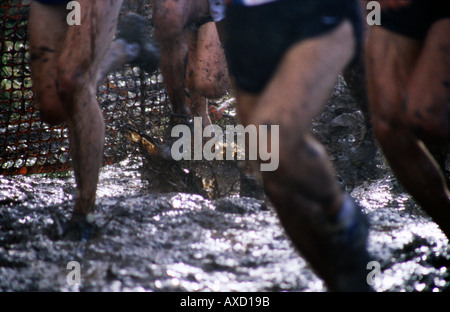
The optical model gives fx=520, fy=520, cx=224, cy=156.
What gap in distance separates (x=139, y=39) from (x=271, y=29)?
1.79 m

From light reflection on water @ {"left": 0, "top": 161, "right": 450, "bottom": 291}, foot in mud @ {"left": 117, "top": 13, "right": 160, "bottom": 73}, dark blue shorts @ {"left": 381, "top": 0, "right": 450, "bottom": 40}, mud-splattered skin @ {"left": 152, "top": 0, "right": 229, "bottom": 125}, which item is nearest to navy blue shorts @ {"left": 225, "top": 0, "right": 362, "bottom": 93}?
dark blue shorts @ {"left": 381, "top": 0, "right": 450, "bottom": 40}

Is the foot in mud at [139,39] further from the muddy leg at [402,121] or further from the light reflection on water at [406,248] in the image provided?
the light reflection on water at [406,248]

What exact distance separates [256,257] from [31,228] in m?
1.33

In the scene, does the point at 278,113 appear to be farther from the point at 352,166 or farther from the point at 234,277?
the point at 352,166

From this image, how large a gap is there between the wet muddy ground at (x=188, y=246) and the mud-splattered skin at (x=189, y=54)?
939 mm

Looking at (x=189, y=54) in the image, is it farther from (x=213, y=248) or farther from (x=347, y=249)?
(x=347, y=249)

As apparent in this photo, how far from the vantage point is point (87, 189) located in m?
2.79

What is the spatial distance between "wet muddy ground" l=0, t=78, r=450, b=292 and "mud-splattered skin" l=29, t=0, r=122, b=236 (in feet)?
1.07

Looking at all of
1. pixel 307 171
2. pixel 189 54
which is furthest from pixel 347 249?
pixel 189 54

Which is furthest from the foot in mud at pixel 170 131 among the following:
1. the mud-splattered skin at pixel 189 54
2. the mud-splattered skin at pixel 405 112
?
the mud-splattered skin at pixel 405 112

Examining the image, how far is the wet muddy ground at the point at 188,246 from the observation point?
2277 millimetres

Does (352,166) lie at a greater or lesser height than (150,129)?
lesser

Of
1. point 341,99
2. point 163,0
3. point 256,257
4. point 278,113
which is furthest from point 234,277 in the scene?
point 341,99

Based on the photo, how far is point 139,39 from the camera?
3.42 meters
